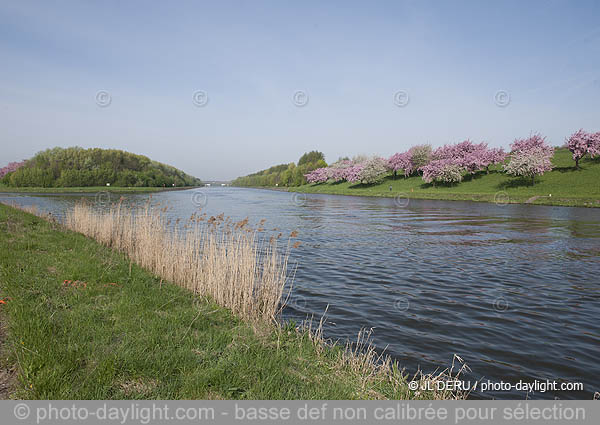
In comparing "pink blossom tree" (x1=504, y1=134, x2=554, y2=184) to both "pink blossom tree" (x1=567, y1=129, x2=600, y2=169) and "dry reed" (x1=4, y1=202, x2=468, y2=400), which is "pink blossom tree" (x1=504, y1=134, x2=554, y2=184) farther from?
"dry reed" (x1=4, y1=202, x2=468, y2=400)

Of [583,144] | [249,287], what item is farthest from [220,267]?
[583,144]

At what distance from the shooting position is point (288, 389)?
4.00 metres

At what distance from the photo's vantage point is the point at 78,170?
102375mm

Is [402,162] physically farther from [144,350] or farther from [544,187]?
[144,350]

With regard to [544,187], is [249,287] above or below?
below

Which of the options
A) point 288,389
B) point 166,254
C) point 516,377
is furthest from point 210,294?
point 516,377

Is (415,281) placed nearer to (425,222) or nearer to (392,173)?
(425,222)

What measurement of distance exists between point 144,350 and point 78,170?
387 feet

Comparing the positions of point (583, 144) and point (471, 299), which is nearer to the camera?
point (471, 299)

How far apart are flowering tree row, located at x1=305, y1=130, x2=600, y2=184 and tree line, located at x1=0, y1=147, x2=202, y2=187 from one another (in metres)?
69.4

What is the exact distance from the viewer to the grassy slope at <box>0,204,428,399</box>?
3732mm

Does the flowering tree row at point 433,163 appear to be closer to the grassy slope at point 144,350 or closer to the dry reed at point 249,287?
the dry reed at point 249,287

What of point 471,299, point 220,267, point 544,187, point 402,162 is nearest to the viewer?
point 220,267

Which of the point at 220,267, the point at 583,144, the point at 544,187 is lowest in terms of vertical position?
the point at 220,267
